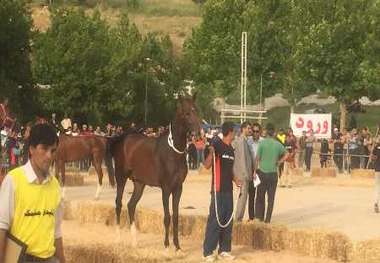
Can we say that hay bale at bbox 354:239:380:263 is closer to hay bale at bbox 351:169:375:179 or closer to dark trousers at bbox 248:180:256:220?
dark trousers at bbox 248:180:256:220

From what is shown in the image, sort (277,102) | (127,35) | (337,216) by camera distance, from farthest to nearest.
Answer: (277,102) < (127,35) < (337,216)

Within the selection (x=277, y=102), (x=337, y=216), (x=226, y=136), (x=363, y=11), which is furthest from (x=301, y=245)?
(x=277, y=102)

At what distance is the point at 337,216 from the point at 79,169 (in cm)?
1888

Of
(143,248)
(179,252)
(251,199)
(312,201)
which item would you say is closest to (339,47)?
(312,201)

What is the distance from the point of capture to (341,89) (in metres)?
61.0

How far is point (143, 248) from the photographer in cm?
1423

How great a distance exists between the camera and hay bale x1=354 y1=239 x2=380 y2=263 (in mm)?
13617

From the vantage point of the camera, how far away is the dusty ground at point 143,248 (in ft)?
41.3

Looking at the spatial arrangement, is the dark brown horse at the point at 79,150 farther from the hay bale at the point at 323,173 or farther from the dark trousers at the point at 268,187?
the hay bale at the point at 323,173

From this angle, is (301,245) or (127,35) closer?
(301,245)

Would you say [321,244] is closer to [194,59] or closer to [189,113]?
[189,113]

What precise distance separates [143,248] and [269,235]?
243 centimetres

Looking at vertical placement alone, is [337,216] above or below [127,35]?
below

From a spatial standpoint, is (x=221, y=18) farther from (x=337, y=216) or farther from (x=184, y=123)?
(x=184, y=123)
